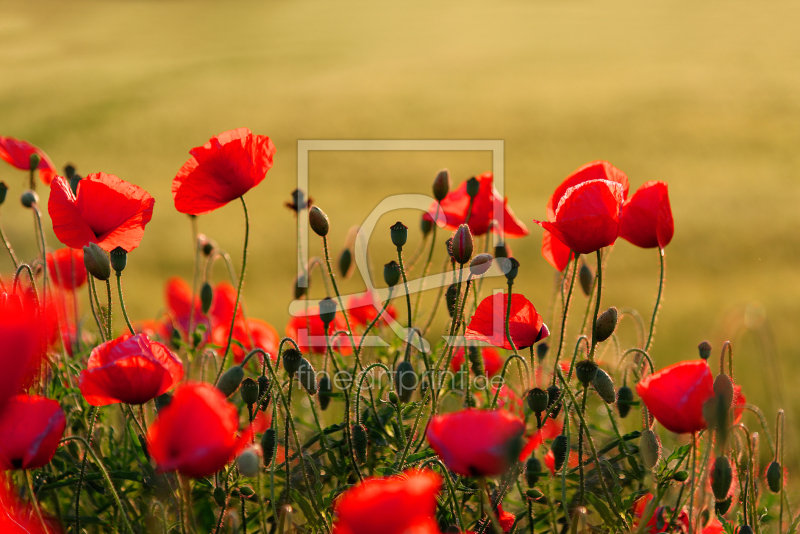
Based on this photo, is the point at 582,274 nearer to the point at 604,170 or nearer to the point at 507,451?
the point at 604,170

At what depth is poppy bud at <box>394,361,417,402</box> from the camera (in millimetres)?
692

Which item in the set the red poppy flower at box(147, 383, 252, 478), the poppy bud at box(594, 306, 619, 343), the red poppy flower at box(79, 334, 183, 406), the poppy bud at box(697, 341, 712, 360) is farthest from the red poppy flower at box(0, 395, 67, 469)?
the poppy bud at box(697, 341, 712, 360)

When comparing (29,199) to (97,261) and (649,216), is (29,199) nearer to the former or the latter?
(97,261)

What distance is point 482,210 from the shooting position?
91 centimetres

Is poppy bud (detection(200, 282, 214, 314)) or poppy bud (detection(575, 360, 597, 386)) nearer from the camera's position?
poppy bud (detection(575, 360, 597, 386))

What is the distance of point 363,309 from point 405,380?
1.27 ft

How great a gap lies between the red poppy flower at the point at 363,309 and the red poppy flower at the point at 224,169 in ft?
0.92

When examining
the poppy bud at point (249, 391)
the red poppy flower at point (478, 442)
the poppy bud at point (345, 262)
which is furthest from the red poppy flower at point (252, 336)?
the red poppy flower at point (478, 442)

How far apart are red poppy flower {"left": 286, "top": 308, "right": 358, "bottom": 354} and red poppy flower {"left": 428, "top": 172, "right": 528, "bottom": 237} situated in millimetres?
205

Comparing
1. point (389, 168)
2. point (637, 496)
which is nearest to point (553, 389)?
point (637, 496)

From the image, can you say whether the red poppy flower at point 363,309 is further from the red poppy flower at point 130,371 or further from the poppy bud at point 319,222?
the red poppy flower at point 130,371

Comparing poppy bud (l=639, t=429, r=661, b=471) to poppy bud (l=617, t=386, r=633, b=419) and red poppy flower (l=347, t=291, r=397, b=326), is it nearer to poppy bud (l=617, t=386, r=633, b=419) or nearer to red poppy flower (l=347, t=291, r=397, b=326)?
poppy bud (l=617, t=386, r=633, b=419)

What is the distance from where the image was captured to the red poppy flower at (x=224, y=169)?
0.77 meters

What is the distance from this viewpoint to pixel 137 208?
72 cm
